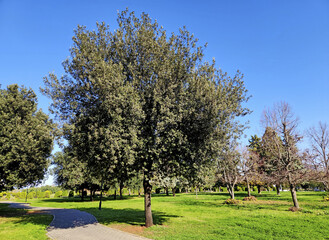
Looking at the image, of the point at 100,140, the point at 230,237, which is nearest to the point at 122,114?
the point at 100,140

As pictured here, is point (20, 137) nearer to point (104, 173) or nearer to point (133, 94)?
point (104, 173)

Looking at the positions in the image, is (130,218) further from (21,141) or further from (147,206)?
(21,141)

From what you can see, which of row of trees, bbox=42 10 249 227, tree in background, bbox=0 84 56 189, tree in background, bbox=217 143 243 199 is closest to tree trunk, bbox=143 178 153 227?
row of trees, bbox=42 10 249 227

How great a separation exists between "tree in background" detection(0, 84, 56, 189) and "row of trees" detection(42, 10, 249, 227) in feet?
26.3

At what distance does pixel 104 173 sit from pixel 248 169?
3095cm

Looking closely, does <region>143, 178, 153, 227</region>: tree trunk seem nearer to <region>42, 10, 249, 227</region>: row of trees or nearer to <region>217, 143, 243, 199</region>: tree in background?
<region>42, 10, 249, 227</region>: row of trees

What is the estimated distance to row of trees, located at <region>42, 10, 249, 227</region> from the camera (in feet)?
40.1

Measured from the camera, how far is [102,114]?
12.9 metres

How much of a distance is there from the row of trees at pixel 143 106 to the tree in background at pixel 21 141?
8.00 metres

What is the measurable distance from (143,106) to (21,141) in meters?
15.1

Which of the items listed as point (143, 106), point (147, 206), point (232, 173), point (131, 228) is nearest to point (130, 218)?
point (131, 228)

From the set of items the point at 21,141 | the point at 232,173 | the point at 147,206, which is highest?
the point at 21,141

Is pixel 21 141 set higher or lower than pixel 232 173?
higher

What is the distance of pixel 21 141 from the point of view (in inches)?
792
